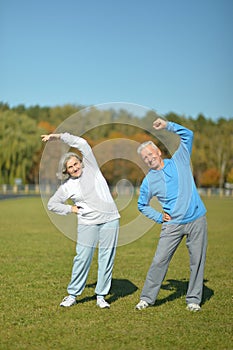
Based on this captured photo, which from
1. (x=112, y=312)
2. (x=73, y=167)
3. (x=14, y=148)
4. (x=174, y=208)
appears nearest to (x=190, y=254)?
(x=174, y=208)

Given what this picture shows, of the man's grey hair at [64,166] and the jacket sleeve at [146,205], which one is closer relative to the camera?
the man's grey hair at [64,166]

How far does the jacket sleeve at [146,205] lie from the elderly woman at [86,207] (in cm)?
36

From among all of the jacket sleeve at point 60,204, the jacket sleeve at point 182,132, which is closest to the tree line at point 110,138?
the jacket sleeve at point 182,132

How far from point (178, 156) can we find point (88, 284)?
2.98 m

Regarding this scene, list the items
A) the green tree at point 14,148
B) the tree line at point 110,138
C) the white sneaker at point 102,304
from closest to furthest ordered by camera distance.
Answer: the white sneaker at point 102,304, the tree line at point 110,138, the green tree at point 14,148

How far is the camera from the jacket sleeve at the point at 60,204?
21.3 feet

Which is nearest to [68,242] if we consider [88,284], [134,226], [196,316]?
[88,284]

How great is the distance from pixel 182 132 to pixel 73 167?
4.47 feet

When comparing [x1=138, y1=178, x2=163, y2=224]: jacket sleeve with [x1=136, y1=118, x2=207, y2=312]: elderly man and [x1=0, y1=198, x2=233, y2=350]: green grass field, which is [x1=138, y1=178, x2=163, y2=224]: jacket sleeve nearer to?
[x1=136, y1=118, x2=207, y2=312]: elderly man

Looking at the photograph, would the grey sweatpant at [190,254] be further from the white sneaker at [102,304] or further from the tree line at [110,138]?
the tree line at [110,138]

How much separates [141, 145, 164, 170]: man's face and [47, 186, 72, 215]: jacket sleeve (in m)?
1.09

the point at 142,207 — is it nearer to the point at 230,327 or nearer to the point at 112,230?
the point at 112,230

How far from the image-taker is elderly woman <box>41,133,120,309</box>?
643cm

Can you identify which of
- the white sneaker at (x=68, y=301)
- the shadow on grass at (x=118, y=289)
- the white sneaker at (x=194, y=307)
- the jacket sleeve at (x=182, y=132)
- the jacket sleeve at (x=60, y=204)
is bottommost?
the shadow on grass at (x=118, y=289)
